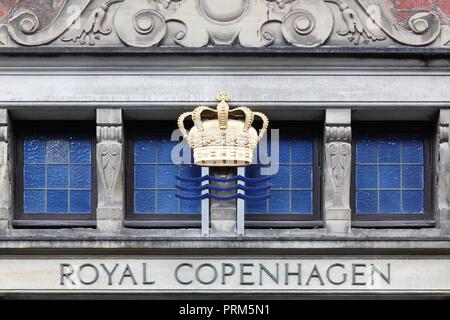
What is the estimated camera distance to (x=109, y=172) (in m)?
24.0

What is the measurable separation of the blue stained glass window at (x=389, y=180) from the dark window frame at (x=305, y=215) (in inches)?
20.4

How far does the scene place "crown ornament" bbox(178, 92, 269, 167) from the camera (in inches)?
944

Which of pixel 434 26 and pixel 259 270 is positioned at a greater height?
pixel 434 26

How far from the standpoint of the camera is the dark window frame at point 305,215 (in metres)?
24.4

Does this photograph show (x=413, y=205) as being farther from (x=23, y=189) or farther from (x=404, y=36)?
(x=23, y=189)

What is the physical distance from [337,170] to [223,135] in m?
1.59

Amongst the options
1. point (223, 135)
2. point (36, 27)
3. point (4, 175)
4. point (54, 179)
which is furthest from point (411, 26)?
point (4, 175)

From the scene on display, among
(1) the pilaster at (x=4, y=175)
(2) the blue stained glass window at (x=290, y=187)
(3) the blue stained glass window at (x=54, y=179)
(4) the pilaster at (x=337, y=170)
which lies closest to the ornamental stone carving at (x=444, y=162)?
(4) the pilaster at (x=337, y=170)

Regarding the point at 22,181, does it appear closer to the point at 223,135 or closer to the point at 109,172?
the point at 109,172

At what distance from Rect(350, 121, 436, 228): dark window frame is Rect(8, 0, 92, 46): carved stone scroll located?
13.5ft

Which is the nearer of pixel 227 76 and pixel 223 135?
pixel 223 135

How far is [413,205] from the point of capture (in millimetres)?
24547

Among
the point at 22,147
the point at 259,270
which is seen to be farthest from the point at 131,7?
the point at 259,270

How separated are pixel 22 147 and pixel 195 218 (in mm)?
2556
